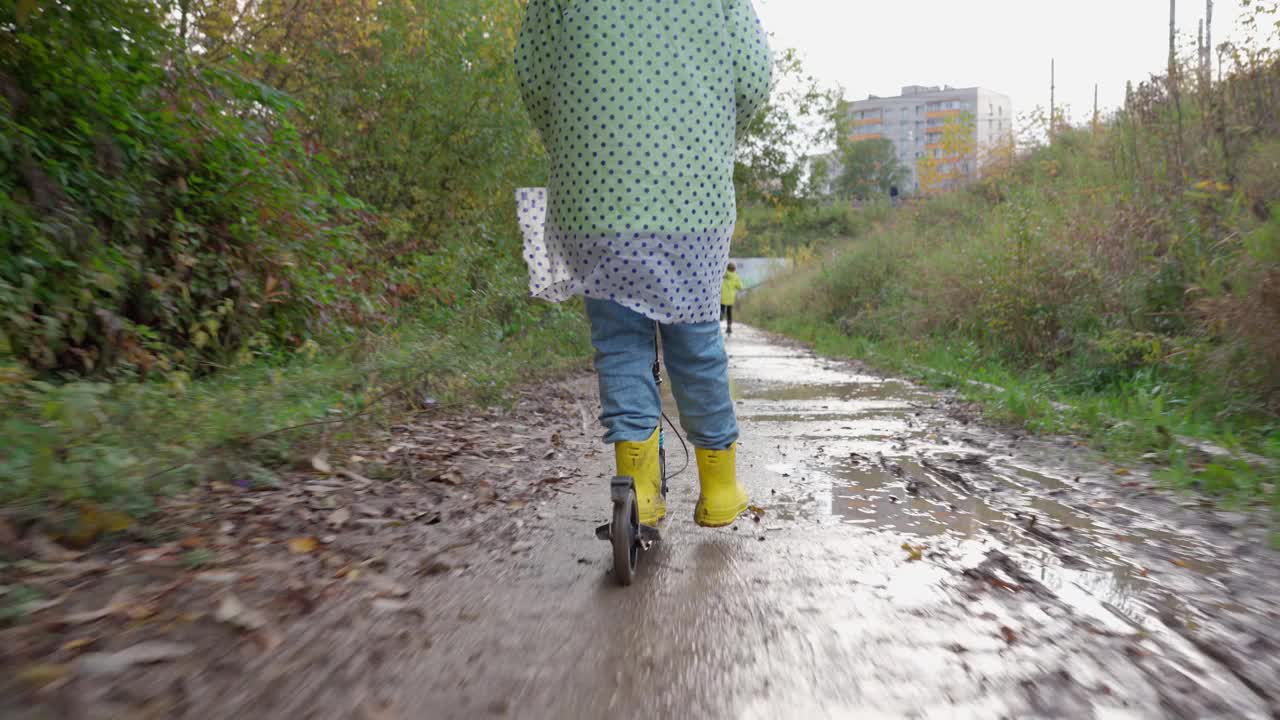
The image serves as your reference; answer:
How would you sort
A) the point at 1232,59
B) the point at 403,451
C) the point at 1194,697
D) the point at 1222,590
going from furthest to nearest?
the point at 1232,59
the point at 403,451
the point at 1222,590
the point at 1194,697

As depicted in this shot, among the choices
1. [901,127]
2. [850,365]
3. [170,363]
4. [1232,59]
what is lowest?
[850,365]

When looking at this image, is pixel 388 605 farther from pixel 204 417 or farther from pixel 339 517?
pixel 204 417

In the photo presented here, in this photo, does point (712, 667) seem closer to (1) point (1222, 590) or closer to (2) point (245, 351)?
(1) point (1222, 590)

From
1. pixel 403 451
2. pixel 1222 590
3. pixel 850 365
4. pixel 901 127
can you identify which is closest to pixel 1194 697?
pixel 1222 590

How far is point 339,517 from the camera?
11.5 ft

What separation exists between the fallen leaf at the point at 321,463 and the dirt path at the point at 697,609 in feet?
0.27

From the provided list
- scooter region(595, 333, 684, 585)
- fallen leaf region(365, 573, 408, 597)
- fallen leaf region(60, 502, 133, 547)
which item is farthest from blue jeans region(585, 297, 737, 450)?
fallen leaf region(60, 502, 133, 547)

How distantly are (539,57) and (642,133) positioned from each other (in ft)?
1.58

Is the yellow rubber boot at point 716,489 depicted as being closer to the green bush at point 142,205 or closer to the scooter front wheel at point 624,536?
the scooter front wheel at point 624,536

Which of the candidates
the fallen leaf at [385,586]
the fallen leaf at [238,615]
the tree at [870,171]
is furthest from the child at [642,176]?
the tree at [870,171]

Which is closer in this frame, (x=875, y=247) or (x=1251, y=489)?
(x=1251, y=489)

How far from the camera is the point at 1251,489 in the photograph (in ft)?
13.0

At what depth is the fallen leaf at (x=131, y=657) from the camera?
79.4 inches

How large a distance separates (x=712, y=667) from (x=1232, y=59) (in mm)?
7818
